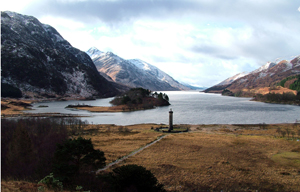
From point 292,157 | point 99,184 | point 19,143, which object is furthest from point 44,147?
point 292,157

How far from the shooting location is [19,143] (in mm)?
32844

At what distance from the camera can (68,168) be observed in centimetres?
2511

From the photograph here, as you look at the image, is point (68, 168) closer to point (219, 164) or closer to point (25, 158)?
point (25, 158)

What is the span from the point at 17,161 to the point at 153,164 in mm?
Result: 19495

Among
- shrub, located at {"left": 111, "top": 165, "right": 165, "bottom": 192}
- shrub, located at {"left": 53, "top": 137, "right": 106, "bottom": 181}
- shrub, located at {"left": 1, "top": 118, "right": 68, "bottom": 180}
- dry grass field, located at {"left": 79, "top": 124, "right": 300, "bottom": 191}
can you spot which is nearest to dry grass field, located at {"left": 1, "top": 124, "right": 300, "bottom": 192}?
dry grass field, located at {"left": 79, "top": 124, "right": 300, "bottom": 191}

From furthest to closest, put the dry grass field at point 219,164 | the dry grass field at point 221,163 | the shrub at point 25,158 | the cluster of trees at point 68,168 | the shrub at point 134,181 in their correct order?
the shrub at point 25,158
the dry grass field at point 221,163
the dry grass field at point 219,164
the cluster of trees at point 68,168
the shrub at point 134,181

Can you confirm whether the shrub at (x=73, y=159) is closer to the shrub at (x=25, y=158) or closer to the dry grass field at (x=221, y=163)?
the shrub at (x=25, y=158)

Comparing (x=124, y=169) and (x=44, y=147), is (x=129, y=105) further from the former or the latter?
(x=124, y=169)

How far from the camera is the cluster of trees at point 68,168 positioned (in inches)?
826

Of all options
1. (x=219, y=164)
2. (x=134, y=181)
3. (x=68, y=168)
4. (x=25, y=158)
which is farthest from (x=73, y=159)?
(x=219, y=164)

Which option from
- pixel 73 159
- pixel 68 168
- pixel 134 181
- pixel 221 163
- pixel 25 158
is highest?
pixel 73 159

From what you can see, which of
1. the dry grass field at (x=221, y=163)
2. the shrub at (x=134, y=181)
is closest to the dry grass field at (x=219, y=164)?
the dry grass field at (x=221, y=163)

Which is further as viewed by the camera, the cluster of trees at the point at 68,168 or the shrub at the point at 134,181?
the cluster of trees at the point at 68,168

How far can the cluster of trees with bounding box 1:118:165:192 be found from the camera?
21.0 meters
